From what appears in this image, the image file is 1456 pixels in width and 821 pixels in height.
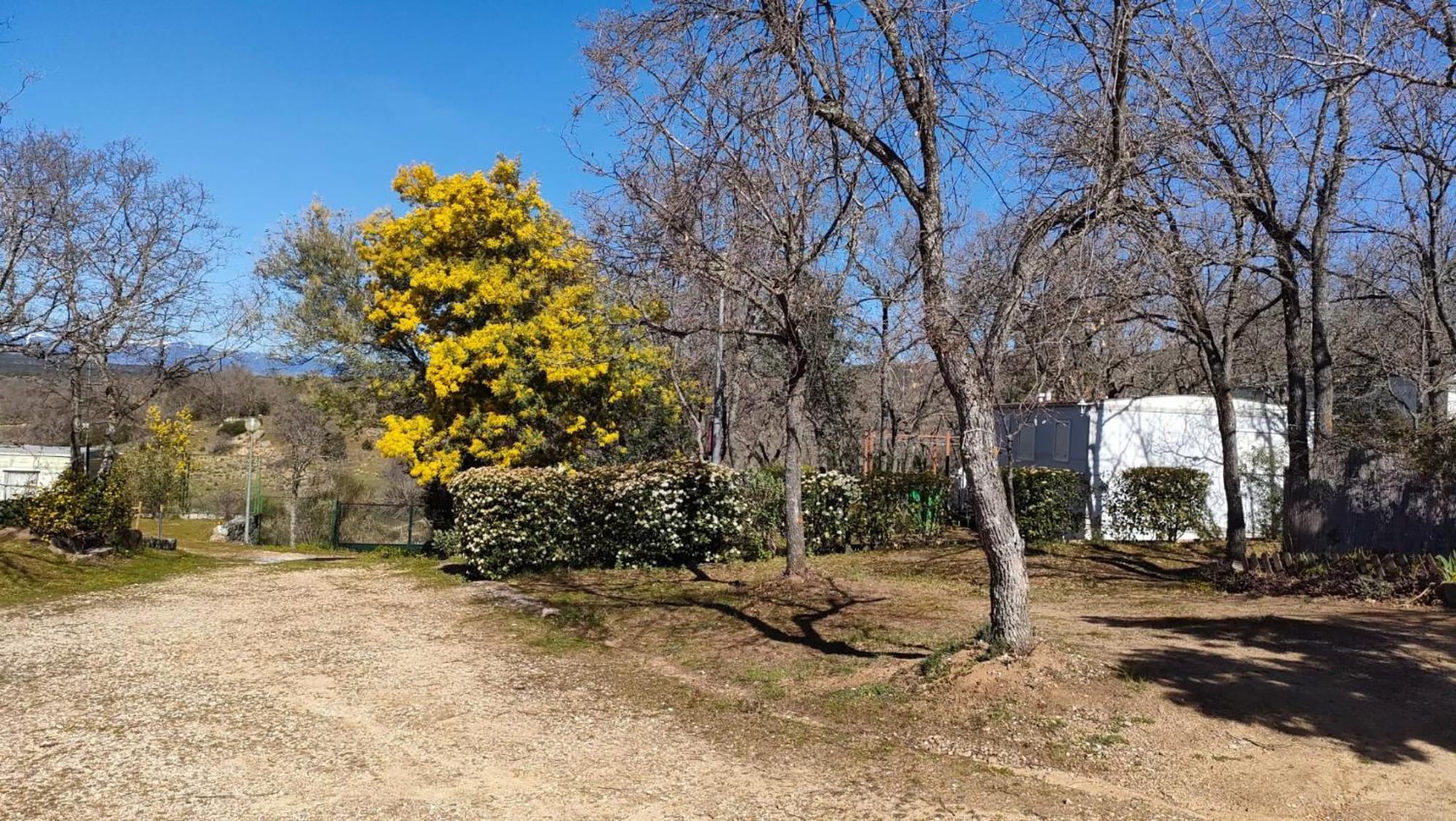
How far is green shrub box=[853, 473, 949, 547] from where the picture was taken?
619 inches

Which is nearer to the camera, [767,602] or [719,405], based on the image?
[767,602]

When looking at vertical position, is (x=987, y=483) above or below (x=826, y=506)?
above

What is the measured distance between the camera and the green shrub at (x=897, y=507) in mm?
15727

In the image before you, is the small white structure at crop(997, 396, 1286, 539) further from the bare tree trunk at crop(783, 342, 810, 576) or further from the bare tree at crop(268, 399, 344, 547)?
the bare tree at crop(268, 399, 344, 547)

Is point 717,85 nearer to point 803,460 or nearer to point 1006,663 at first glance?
point 1006,663

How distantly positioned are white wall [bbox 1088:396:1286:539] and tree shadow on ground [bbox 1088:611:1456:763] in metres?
9.65

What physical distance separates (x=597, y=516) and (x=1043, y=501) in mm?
7330

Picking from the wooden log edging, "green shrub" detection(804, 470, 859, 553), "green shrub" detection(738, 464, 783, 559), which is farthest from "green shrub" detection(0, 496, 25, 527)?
the wooden log edging

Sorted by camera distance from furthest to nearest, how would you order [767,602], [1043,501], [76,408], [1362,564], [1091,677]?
[76,408]
[1043,501]
[767,602]
[1362,564]
[1091,677]

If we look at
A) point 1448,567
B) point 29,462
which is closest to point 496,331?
point 1448,567

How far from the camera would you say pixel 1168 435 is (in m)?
17.8

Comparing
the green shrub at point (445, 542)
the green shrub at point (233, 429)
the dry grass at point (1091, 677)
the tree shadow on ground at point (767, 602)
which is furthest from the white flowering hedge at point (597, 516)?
the green shrub at point (233, 429)

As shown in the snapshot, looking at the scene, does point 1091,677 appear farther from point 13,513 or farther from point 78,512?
point 13,513

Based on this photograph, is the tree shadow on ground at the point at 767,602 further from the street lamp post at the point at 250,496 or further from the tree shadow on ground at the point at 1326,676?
the street lamp post at the point at 250,496
